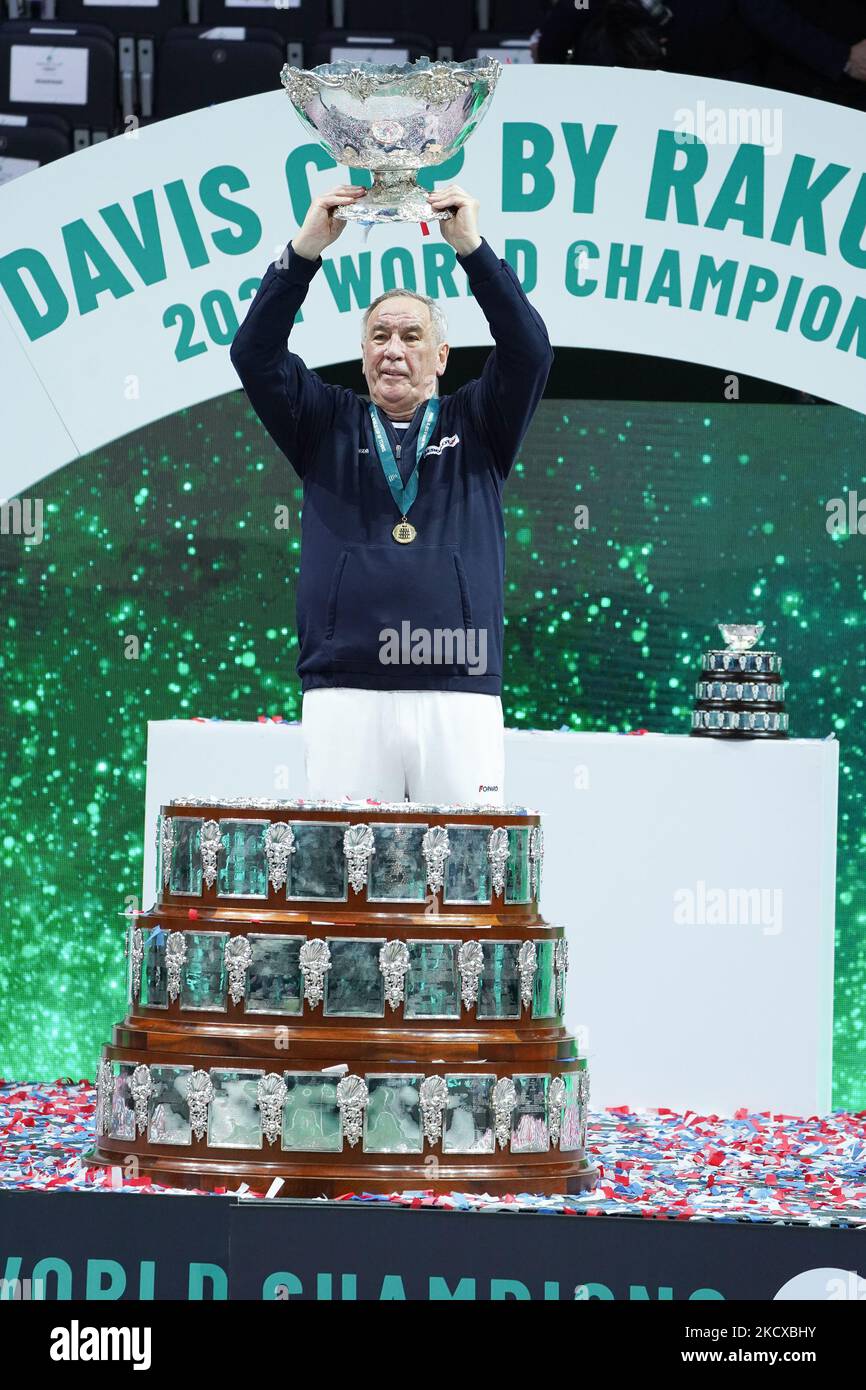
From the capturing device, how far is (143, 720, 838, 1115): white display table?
4.93 metres

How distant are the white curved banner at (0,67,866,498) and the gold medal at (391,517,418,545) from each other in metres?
1.62

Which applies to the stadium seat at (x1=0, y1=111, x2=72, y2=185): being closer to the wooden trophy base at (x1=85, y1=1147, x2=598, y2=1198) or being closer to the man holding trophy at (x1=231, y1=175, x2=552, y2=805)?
the man holding trophy at (x1=231, y1=175, x2=552, y2=805)

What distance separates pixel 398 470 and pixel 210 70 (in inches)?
108

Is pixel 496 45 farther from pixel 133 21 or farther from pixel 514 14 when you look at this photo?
pixel 133 21

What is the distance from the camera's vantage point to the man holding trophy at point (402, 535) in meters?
3.81

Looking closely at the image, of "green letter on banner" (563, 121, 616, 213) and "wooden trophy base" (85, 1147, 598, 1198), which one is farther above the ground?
"green letter on banner" (563, 121, 616, 213)

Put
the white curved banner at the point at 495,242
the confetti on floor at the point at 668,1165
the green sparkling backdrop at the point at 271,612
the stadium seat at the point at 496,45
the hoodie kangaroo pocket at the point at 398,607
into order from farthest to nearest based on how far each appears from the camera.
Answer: the stadium seat at the point at 496,45 → the green sparkling backdrop at the point at 271,612 → the white curved banner at the point at 495,242 → the hoodie kangaroo pocket at the point at 398,607 → the confetti on floor at the point at 668,1165

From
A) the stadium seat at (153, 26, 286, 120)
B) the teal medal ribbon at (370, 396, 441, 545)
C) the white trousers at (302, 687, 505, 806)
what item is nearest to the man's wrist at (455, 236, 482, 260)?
the teal medal ribbon at (370, 396, 441, 545)

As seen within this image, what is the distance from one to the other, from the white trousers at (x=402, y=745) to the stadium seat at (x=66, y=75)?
3.10m

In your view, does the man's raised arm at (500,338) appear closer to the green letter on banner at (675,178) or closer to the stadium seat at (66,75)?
the green letter on banner at (675,178)

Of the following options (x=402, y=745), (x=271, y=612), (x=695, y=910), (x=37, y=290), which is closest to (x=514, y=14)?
(x=37, y=290)

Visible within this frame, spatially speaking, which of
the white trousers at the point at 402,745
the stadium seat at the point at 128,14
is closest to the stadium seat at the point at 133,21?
the stadium seat at the point at 128,14

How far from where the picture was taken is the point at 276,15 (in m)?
6.70
